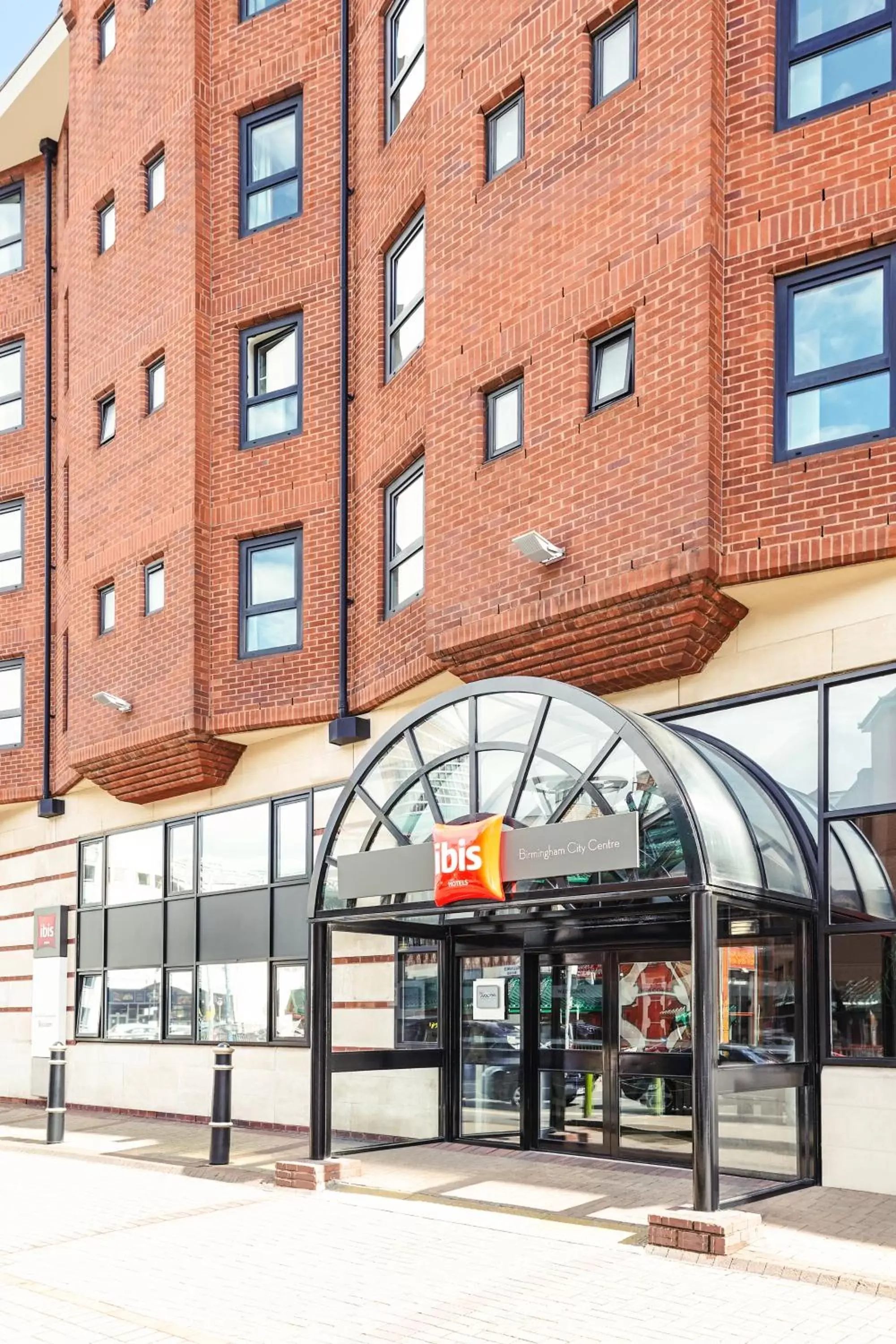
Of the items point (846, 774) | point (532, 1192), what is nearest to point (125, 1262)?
point (532, 1192)

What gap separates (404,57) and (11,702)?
12.3 meters

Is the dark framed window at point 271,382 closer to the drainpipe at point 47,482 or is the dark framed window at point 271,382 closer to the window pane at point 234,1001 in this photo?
the drainpipe at point 47,482

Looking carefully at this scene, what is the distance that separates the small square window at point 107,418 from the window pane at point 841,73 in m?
11.7

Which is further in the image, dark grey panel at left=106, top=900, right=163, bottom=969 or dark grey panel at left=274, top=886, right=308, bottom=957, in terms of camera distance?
dark grey panel at left=106, top=900, right=163, bottom=969

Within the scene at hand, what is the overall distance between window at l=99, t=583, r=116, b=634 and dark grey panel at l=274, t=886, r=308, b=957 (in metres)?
5.25

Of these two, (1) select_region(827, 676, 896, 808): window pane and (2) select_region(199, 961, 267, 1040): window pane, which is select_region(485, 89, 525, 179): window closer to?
(1) select_region(827, 676, 896, 808): window pane

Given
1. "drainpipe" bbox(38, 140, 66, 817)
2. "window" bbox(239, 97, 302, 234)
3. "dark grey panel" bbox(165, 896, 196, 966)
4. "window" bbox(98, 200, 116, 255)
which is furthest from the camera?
"drainpipe" bbox(38, 140, 66, 817)

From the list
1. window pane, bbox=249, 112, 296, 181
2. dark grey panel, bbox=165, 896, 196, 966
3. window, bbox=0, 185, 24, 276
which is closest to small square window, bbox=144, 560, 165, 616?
dark grey panel, bbox=165, 896, 196, 966

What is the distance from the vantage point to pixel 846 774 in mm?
10773

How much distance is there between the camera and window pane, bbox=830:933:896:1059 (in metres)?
10.3

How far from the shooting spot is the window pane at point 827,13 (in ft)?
35.8

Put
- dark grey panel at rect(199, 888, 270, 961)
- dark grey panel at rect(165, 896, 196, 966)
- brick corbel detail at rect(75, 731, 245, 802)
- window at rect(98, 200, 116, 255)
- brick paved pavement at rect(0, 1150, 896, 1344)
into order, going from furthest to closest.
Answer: window at rect(98, 200, 116, 255), dark grey panel at rect(165, 896, 196, 966), brick corbel detail at rect(75, 731, 245, 802), dark grey panel at rect(199, 888, 270, 961), brick paved pavement at rect(0, 1150, 896, 1344)

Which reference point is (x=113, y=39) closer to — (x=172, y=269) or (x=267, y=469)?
(x=172, y=269)

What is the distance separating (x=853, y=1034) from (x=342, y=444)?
9081mm
